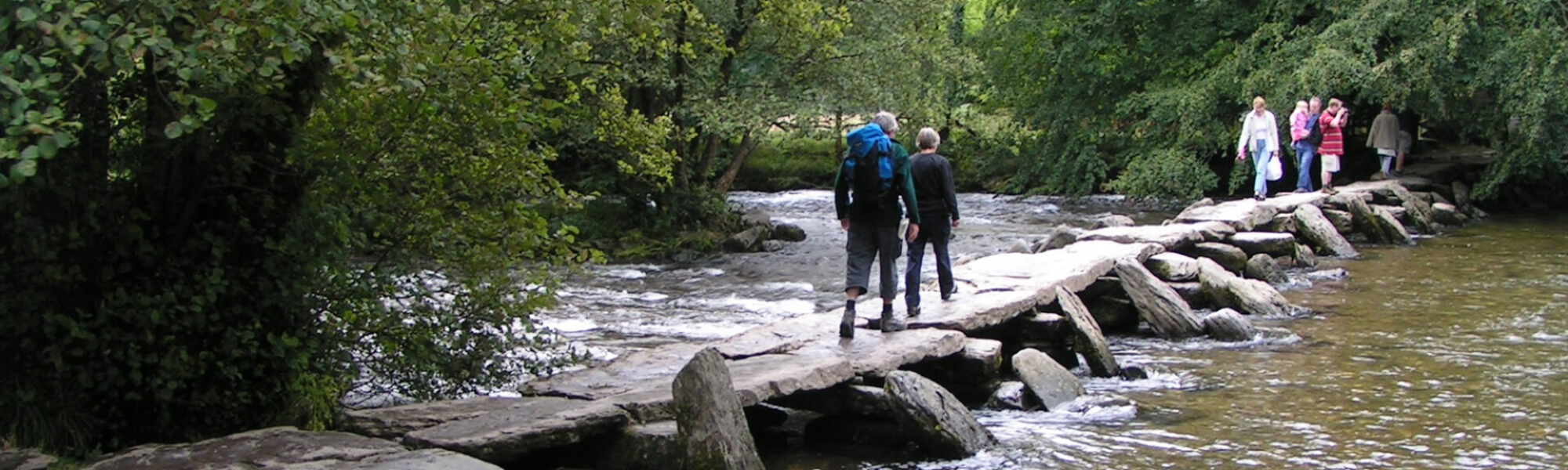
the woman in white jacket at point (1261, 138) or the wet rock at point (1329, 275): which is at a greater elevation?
the woman in white jacket at point (1261, 138)

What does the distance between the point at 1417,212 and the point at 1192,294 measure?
9291 mm

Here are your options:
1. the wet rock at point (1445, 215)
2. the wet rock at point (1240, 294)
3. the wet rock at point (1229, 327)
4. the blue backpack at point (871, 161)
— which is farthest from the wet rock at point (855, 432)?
the wet rock at point (1445, 215)

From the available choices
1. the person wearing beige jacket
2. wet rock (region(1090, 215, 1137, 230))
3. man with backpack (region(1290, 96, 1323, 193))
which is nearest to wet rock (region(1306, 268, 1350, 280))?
wet rock (region(1090, 215, 1137, 230))

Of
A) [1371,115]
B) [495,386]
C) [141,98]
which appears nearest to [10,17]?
[141,98]

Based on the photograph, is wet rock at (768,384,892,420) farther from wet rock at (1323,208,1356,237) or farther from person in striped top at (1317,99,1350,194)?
person in striped top at (1317,99,1350,194)

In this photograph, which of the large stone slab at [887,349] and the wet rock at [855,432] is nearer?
the wet rock at [855,432]

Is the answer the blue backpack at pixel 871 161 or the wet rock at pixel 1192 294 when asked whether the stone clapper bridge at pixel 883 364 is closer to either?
the wet rock at pixel 1192 294

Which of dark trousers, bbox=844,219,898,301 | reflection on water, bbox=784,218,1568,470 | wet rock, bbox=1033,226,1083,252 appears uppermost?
dark trousers, bbox=844,219,898,301

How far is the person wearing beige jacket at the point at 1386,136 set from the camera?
23.7 metres

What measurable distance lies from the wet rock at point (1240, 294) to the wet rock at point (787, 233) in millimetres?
8965

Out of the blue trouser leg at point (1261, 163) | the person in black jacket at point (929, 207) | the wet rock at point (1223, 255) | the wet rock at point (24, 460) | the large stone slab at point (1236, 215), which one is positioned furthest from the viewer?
the blue trouser leg at point (1261, 163)

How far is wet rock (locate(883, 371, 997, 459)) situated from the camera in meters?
7.77

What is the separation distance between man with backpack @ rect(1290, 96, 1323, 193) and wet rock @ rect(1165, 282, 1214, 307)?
818cm

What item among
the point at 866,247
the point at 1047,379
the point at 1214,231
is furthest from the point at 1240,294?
the point at 866,247
